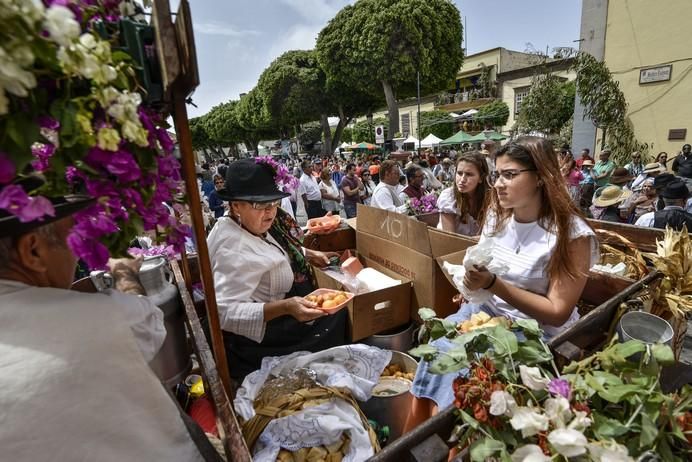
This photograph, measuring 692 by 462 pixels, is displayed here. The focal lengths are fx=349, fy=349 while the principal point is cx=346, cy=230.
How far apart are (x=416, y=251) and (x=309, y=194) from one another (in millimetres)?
5671

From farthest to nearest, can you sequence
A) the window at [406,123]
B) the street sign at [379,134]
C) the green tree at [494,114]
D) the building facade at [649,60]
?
the window at [406,123], the green tree at [494,114], the street sign at [379,134], the building facade at [649,60]

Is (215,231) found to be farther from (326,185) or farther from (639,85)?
(639,85)

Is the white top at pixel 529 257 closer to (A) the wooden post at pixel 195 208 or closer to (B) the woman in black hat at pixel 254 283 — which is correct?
(B) the woman in black hat at pixel 254 283

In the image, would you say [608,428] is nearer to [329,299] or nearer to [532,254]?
[532,254]

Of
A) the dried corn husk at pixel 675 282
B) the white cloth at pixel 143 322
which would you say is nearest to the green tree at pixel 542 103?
the dried corn husk at pixel 675 282

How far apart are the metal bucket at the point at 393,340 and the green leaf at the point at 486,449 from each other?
64.3 inches

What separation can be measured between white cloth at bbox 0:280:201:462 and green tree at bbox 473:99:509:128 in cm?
2922

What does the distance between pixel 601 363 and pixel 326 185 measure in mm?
7892

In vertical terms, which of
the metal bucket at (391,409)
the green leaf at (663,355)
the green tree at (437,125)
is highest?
the green tree at (437,125)

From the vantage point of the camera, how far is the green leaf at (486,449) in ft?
2.85

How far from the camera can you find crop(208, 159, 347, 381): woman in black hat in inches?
72.5

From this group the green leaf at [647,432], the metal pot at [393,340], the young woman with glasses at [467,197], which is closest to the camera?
the green leaf at [647,432]

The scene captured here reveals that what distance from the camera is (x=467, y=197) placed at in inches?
139

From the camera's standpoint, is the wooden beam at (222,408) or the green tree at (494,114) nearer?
the wooden beam at (222,408)
